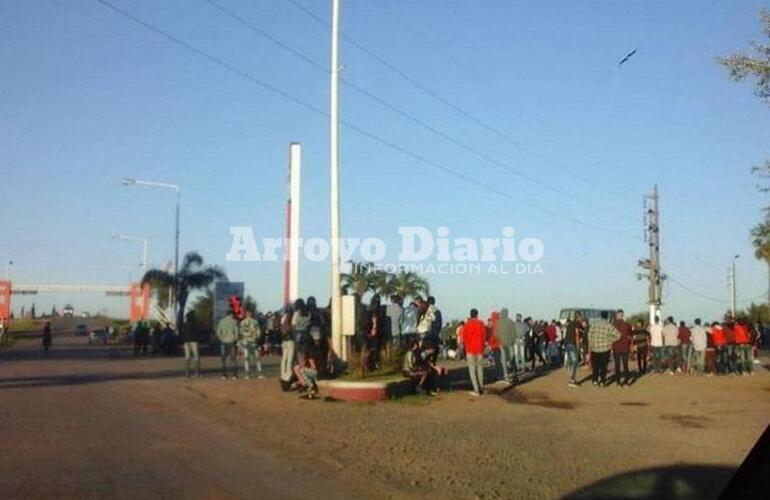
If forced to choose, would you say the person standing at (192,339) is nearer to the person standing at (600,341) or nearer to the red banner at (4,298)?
the person standing at (600,341)

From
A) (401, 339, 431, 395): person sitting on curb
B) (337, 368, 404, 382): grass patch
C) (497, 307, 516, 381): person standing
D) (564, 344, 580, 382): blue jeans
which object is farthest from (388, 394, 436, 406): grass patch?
(564, 344, 580, 382): blue jeans

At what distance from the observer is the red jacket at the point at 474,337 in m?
18.8

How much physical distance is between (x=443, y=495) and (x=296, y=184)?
23.5 meters

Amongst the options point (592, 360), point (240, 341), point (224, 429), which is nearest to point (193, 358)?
point (240, 341)

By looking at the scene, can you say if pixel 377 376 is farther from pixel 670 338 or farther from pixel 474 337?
pixel 670 338

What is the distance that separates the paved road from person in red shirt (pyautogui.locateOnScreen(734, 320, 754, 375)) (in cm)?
1606

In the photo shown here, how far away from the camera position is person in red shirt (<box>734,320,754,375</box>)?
26016 mm

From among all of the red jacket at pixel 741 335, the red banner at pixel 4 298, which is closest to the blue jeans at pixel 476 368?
the red jacket at pixel 741 335

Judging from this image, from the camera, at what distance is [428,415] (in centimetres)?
1573

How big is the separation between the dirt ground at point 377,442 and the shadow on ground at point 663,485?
22 mm

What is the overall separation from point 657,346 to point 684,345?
2.54 ft

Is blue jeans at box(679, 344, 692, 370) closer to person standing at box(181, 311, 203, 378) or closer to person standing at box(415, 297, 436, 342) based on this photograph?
person standing at box(415, 297, 436, 342)

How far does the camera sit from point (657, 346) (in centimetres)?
2627

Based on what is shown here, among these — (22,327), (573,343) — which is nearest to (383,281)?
(573,343)
